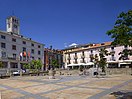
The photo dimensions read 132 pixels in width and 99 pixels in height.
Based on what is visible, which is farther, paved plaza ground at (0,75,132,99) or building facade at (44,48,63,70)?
building facade at (44,48,63,70)

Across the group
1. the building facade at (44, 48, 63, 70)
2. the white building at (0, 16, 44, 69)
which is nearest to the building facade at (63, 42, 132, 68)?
the building facade at (44, 48, 63, 70)

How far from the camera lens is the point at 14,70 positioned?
6169cm

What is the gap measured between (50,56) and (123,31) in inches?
3044

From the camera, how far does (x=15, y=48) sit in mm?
64312

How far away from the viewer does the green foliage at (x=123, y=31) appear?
10.2 m

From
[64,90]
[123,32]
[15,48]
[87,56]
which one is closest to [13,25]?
[15,48]

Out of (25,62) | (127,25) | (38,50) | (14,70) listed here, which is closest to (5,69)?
(14,70)

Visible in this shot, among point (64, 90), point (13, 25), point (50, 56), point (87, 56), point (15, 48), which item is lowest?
point (64, 90)

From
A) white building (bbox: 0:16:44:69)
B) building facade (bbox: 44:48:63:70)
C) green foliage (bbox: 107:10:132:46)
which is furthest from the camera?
building facade (bbox: 44:48:63:70)

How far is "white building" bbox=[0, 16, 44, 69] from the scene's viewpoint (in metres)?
59.1

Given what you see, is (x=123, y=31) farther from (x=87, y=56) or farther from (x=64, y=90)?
(x=87, y=56)

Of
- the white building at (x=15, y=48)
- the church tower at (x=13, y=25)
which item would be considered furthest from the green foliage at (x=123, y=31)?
the church tower at (x=13, y=25)

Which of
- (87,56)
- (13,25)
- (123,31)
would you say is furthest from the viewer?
(13,25)

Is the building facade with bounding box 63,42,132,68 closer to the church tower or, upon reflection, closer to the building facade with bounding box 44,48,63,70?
the building facade with bounding box 44,48,63,70
